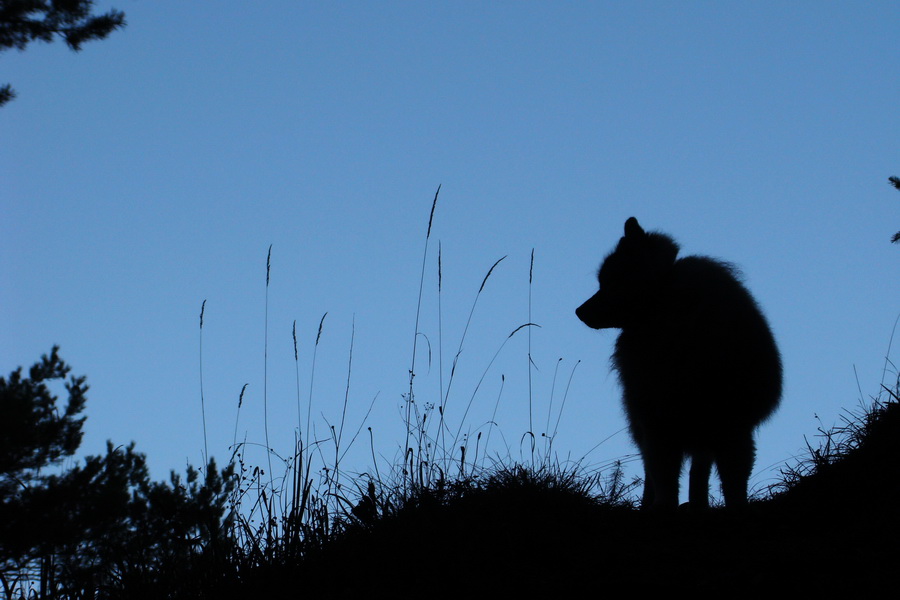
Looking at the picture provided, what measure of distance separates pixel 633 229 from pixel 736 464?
4.44 ft

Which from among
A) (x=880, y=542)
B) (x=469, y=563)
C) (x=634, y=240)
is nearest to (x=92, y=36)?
(x=634, y=240)

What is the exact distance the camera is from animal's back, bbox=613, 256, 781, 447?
4.16 m

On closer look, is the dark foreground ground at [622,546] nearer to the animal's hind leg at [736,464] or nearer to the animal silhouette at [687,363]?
the animal's hind leg at [736,464]

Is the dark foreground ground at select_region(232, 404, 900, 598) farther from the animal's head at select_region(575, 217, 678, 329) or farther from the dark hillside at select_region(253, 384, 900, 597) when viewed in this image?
the animal's head at select_region(575, 217, 678, 329)

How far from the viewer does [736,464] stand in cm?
419

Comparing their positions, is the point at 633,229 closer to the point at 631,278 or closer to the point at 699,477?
the point at 631,278

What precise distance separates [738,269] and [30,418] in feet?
37.6

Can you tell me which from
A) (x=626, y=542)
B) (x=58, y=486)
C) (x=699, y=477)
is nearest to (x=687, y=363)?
(x=699, y=477)

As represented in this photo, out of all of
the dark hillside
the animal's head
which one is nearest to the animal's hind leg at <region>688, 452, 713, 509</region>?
the dark hillside

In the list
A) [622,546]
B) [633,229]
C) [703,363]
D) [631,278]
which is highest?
[633,229]

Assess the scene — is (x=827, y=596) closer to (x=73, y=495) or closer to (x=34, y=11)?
(x=34, y=11)

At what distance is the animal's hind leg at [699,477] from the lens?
4395 mm

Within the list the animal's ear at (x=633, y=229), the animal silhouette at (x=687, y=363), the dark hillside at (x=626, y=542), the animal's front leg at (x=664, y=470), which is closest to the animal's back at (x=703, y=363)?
the animal silhouette at (x=687, y=363)

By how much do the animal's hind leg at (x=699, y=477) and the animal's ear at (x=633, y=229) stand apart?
121 cm
